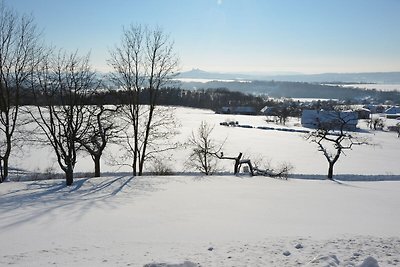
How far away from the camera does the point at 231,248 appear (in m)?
6.67

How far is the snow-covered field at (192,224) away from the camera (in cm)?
621

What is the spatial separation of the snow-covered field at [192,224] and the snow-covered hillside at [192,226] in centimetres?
2

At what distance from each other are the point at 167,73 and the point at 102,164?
46.7ft

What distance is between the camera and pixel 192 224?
8.56 m

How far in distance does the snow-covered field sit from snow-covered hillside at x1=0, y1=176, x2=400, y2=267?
0.02 meters

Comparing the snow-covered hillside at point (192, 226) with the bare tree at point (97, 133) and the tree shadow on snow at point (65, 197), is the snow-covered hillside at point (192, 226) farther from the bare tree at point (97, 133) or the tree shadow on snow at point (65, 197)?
the bare tree at point (97, 133)

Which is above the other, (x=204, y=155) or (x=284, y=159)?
(x=204, y=155)

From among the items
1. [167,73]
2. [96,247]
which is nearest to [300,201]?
[96,247]

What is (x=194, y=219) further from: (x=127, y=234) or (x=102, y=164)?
(x=102, y=164)

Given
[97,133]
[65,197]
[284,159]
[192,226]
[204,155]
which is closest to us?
[192,226]

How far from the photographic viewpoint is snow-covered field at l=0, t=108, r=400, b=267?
20.4 ft

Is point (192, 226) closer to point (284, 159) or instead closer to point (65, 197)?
point (65, 197)

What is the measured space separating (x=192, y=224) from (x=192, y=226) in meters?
0.18

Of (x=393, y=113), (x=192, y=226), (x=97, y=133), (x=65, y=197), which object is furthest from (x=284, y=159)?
(x=393, y=113)
